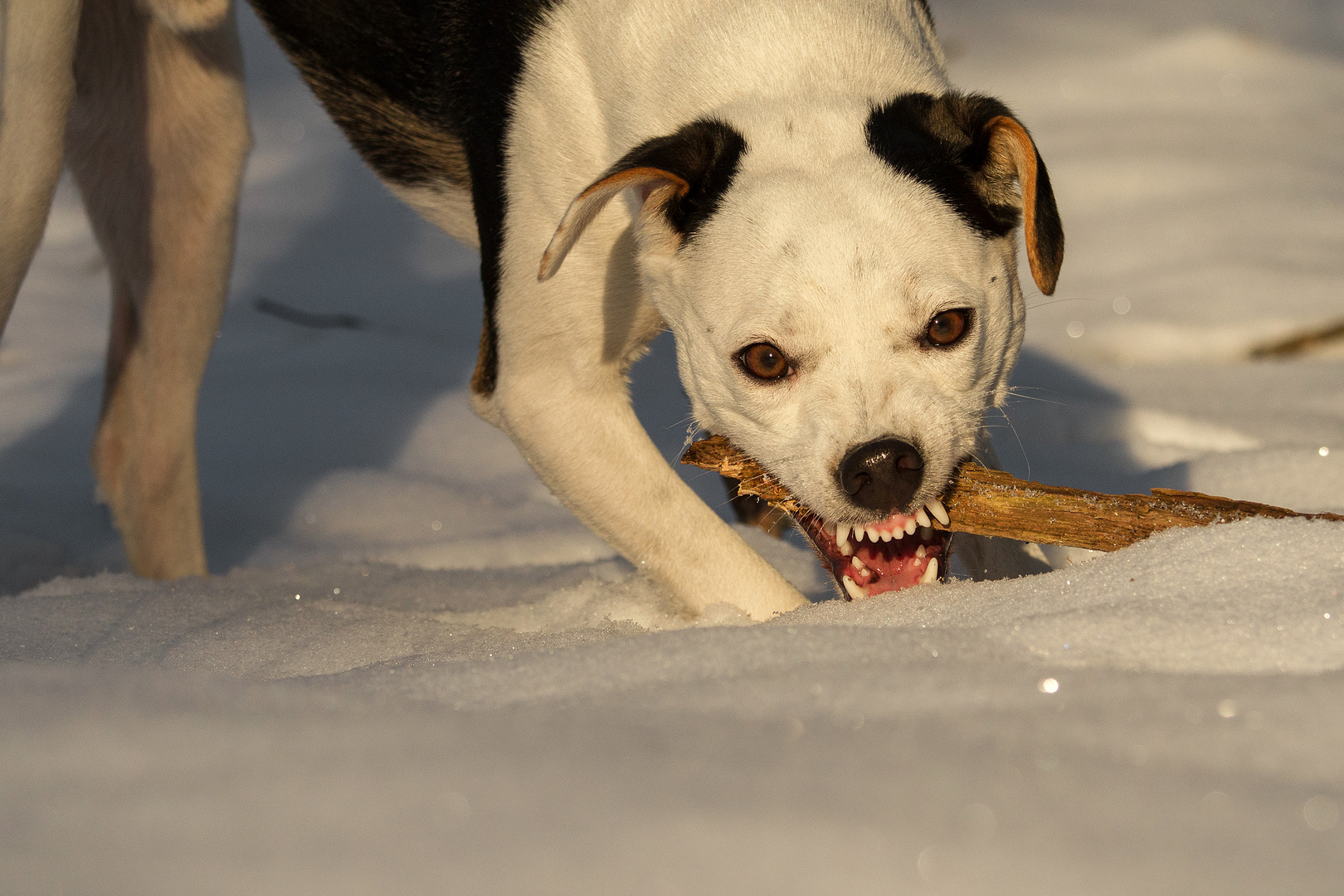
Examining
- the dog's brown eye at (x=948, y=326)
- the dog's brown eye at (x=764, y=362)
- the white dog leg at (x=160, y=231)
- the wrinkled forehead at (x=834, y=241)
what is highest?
the wrinkled forehead at (x=834, y=241)

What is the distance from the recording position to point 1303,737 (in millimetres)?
1471

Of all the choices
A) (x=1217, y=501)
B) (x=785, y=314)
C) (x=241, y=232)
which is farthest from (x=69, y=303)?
(x=1217, y=501)

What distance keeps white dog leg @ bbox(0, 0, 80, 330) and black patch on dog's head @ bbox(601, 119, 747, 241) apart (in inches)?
50.9

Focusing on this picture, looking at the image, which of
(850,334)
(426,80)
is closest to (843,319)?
(850,334)

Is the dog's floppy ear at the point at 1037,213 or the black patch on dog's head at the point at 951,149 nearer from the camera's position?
the dog's floppy ear at the point at 1037,213

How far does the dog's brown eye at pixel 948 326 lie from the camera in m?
2.31

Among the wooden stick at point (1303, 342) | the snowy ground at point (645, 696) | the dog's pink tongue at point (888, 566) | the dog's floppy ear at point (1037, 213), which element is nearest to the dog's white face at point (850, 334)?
the dog's pink tongue at point (888, 566)

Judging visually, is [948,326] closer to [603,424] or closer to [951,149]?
[951,149]

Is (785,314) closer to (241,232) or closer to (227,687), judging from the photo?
(227,687)

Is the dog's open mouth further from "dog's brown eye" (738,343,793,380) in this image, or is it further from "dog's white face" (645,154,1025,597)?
"dog's brown eye" (738,343,793,380)

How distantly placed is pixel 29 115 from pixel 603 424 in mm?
1373

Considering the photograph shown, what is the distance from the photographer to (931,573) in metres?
2.44

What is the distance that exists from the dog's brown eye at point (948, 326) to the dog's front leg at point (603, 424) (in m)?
0.63

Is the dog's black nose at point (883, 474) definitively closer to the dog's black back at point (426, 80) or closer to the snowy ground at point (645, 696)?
the snowy ground at point (645, 696)
